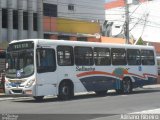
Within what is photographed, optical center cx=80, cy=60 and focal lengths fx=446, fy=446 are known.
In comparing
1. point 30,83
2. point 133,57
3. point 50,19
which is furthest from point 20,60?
point 50,19

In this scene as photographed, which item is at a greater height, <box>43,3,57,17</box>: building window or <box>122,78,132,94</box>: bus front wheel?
<box>43,3,57,17</box>: building window

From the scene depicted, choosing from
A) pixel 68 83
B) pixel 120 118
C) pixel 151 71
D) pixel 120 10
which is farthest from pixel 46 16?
pixel 120 10

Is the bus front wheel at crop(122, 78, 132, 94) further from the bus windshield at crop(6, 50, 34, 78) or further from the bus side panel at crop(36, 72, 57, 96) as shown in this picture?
the bus windshield at crop(6, 50, 34, 78)

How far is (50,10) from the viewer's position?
43.6 metres

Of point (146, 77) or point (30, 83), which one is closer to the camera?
point (30, 83)

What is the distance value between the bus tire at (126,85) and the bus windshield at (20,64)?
25.6 feet

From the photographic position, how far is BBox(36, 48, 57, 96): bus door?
68.5 ft

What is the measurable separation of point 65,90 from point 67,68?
1.11m

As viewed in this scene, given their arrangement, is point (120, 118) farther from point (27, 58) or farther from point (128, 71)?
point (128, 71)

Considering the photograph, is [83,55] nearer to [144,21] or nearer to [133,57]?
[133,57]

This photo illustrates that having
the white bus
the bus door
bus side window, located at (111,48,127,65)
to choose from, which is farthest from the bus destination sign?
bus side window, located at (111,48,127,65)

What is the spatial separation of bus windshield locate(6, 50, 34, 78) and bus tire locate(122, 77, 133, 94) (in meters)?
7.81

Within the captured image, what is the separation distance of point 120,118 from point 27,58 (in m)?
8.23

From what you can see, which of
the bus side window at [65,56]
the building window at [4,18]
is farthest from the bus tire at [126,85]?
the building window at [4,18]
